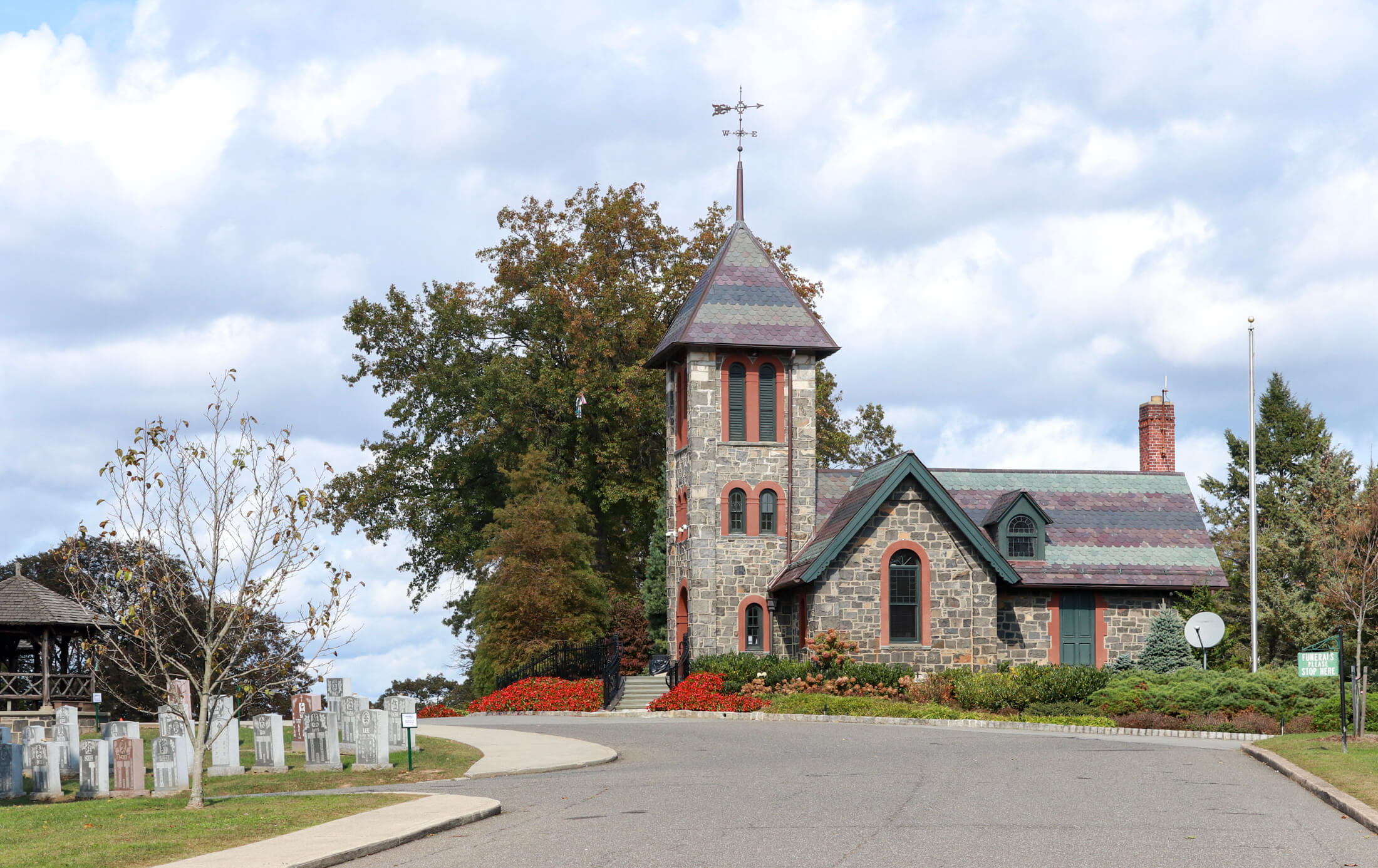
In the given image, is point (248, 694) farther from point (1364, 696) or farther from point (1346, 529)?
point (1346, 529)

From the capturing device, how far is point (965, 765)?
20.1 metres

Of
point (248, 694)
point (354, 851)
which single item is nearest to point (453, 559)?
point (248, 694)

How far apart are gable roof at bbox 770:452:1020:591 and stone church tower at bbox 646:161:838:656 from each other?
134 cm

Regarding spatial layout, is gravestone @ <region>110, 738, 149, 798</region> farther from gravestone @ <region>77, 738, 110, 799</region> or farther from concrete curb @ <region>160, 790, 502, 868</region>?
concrete curb @ <region>160, 790, 502, 868</region>

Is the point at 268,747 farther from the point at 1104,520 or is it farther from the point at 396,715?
the point at 1104,520

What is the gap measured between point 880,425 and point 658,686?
722 inches

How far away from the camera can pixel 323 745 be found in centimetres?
2086

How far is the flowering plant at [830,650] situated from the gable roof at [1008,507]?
20.1 ft

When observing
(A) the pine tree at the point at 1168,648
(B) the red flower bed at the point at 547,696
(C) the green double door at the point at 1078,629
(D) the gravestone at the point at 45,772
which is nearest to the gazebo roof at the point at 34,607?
(B) the red flower bed at the point at 547,696

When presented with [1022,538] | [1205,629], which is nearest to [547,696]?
[1022,538]

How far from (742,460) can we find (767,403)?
6.09ft

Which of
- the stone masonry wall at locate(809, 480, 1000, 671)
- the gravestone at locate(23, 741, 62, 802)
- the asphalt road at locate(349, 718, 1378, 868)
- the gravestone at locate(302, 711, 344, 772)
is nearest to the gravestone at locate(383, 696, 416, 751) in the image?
the gravestone at locate(302, 711, 344, 772)

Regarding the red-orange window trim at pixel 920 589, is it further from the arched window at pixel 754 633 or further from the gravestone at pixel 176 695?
the gravestone at pixel 176 695

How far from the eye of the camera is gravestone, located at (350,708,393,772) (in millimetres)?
20625
